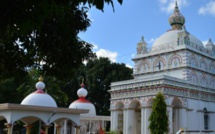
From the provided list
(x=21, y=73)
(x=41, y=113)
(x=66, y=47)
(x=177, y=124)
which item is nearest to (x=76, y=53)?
(x=66, y=47)

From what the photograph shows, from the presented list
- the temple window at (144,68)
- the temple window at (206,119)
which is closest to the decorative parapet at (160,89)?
the temple window at (206,119)

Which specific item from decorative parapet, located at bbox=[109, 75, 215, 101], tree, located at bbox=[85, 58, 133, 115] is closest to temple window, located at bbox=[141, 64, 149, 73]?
decorative parapet, located at bbox=[109, 75, 215, 101]

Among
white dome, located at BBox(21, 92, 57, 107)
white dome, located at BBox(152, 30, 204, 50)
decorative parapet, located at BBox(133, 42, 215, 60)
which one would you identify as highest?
white dome, located at BBox(152, 30, 204, 50)

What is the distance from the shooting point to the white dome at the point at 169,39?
32844 mm

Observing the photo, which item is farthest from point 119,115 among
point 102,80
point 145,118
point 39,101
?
point 102,80

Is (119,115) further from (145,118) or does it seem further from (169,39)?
(169,39)

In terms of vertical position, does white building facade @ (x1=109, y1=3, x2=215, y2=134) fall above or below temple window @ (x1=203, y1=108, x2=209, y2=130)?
above

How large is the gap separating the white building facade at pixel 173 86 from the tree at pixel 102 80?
381 inches

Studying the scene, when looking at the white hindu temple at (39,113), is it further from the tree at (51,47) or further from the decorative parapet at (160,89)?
the decorative parapet at (160,89)

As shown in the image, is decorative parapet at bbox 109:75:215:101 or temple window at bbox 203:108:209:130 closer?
decorative parapet at bbox 109:75:215:101

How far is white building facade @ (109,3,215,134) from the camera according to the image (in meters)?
27.6

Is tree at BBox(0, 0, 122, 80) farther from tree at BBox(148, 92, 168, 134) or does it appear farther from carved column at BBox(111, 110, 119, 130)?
carved column at BBox(111, 110, 119, 130)

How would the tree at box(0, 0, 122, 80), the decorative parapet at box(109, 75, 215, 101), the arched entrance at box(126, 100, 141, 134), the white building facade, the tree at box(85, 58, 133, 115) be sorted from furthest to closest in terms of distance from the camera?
the tree at box(85, 58, 133, 115)
the arched entrance at box(126, 100, 141, 134)
the white building facade
the decorative parapet at box(109, 75, 215, 101)
the tree at box(0, 0, 122, 80)

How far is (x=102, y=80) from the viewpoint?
4491 cm
